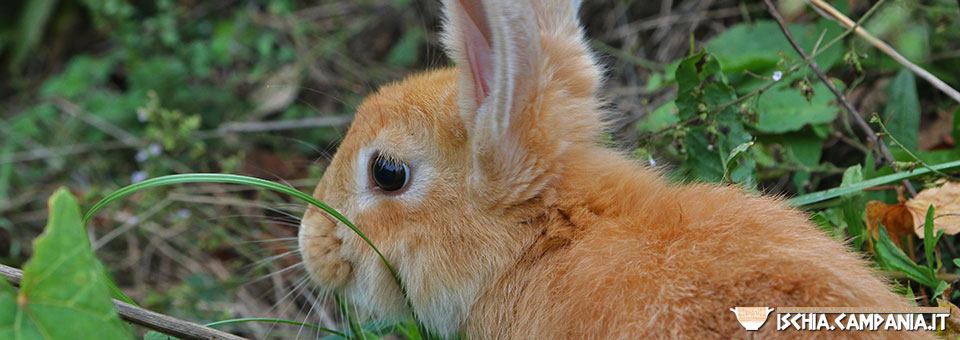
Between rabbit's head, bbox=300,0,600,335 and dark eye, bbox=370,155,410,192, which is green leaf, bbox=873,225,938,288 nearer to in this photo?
rabbit's head, bbox=300,0,600,335

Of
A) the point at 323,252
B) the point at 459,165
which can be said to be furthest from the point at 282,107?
the point at 459,165

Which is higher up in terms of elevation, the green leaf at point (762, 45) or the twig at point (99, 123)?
the green leaf at point (762, 45)

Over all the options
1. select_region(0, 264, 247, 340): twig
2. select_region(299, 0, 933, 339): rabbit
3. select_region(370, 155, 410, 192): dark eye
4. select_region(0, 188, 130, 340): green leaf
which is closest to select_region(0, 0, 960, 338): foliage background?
select_region(299, 0, 933, 339): rabbit

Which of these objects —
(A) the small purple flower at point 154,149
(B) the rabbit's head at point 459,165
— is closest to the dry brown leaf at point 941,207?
(B) the rabbit's head at point 459,165

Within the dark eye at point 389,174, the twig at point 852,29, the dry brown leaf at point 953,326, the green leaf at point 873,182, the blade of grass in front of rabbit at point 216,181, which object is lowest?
the dry brown leaf at point 953,326

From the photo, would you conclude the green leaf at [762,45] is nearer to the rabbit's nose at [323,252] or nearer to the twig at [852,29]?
the twig at [852,29]

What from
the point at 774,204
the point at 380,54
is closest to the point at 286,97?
the point at 380,54

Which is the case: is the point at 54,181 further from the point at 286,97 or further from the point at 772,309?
the point at 772,309

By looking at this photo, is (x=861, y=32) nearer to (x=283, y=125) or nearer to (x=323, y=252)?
(x=323, y=252)
